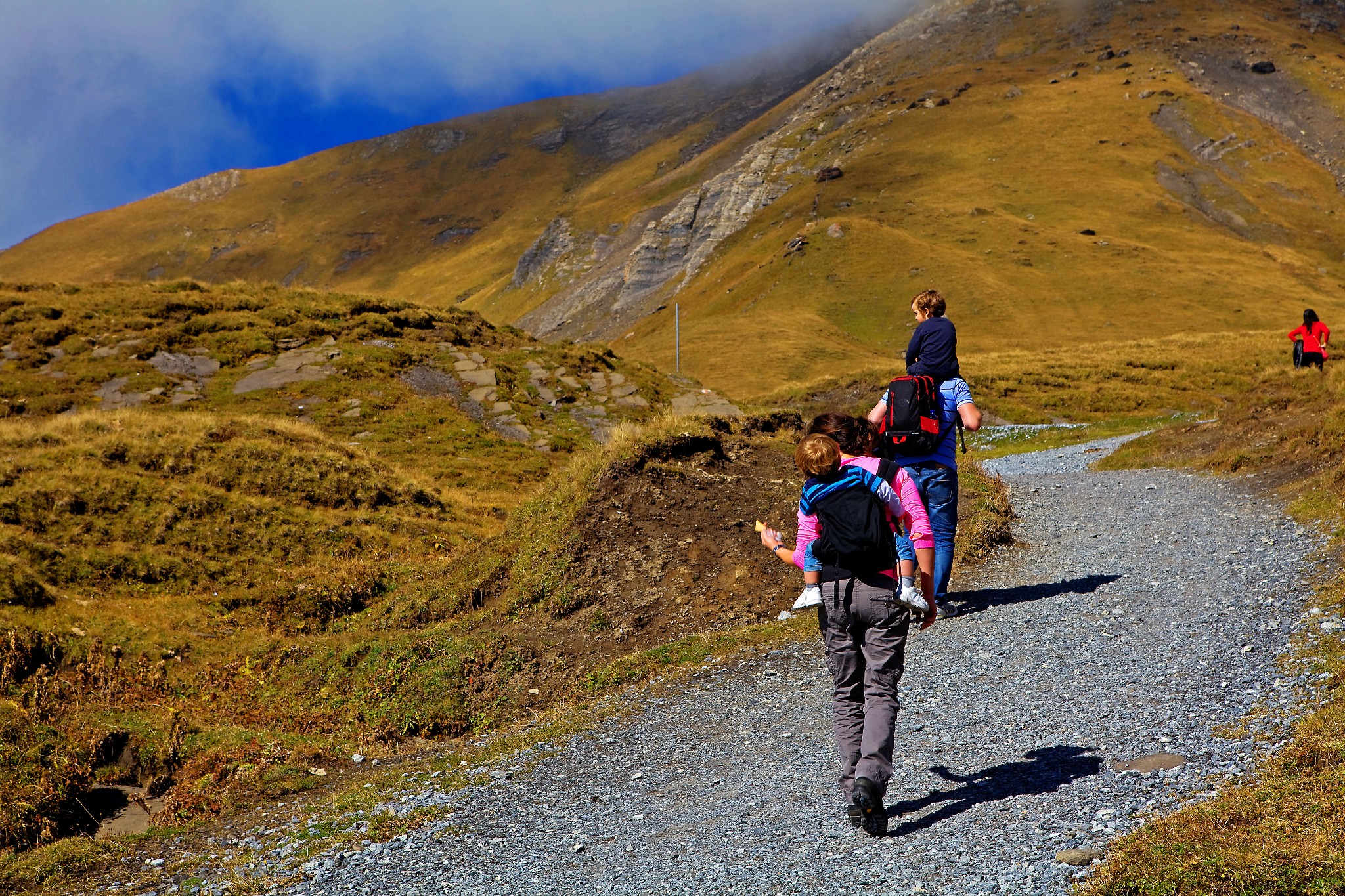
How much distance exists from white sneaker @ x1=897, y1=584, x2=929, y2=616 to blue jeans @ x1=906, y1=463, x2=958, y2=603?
3.38 meters

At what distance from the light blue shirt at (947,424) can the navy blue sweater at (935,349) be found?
136mm

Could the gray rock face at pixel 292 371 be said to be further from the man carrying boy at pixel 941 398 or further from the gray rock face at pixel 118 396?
the man carrying boy at pixel 941 398

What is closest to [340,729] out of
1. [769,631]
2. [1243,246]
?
[769,631]

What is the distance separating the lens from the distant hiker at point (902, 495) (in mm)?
5641

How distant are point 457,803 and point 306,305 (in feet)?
104

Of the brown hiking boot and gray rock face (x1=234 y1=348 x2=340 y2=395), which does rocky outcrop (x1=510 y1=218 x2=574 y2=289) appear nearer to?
gray rock face (x1=234 y1=348 x2=340 y2=395)

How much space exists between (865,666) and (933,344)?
405cm

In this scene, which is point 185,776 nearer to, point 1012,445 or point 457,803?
point 457,803

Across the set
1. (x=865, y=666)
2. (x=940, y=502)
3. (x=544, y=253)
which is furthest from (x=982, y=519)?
(x=544, y=253)

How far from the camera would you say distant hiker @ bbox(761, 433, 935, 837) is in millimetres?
5543

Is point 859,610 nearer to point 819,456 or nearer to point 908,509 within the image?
point 908,509

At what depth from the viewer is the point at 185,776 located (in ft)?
28.0

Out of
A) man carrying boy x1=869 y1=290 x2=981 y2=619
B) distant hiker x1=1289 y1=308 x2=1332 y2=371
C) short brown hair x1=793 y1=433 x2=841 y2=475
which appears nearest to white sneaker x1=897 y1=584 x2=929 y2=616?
short brown hair x1=793 y1=433 x2=841 y2=475

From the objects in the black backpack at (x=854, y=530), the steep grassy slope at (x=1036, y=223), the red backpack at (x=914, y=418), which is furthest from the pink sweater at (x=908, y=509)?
the steep grassy slope at (x=1036, y=223)
